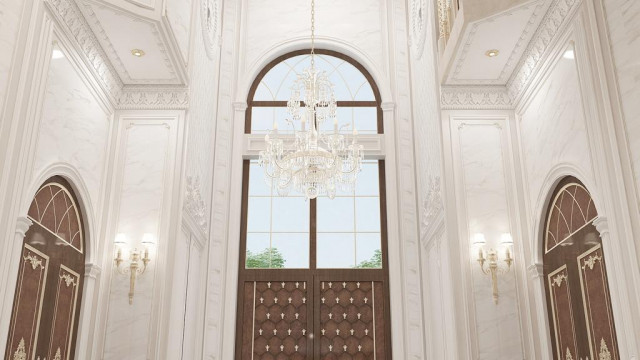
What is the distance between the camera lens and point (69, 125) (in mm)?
6293

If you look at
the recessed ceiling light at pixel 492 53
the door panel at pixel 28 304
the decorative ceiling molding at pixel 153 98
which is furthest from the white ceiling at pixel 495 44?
the door panel at pixel 28 304

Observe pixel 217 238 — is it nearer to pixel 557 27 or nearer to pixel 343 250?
pixel 343 250

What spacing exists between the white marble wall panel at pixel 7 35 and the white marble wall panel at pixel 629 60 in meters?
4.75

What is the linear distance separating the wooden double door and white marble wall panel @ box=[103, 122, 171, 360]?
8.27 ft

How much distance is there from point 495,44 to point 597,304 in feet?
9.59

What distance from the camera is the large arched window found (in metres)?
9.23

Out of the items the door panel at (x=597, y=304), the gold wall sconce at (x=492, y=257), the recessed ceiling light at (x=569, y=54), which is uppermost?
the recessed ceiling light at (x=569, y=54)

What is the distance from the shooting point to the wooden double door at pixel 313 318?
9172mm

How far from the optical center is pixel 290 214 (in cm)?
995

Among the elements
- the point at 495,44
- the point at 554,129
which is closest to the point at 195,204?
the point at 495,44

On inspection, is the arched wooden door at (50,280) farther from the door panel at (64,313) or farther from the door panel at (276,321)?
the door panel at (276,321)

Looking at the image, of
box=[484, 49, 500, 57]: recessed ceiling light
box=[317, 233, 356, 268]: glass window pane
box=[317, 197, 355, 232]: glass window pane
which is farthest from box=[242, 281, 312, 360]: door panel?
box=[484, 49, 500, 57]: recessed ceiling light

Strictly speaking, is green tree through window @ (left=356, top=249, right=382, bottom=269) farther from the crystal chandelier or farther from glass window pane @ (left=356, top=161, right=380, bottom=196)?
the crystal chandelier

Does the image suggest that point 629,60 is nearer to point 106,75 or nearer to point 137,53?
point 137,53
